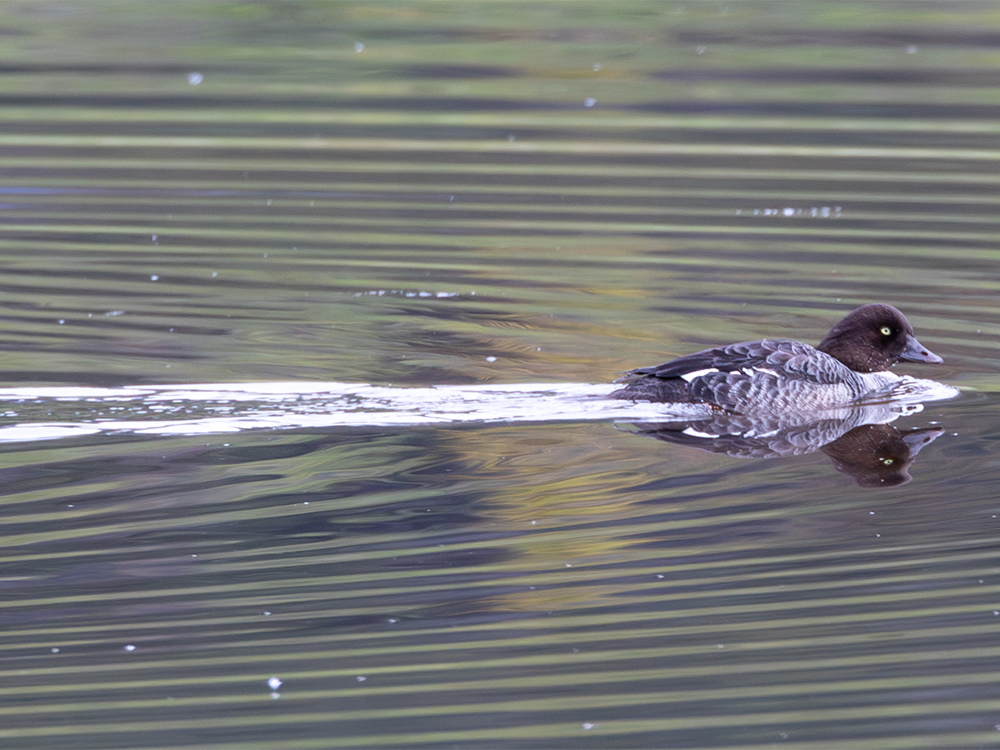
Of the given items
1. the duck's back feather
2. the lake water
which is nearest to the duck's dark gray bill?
the lake water

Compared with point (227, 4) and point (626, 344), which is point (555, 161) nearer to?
point (626, 344)

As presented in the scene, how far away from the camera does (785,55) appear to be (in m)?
15.9

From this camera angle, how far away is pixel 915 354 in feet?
26.9

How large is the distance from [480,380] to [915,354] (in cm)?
220

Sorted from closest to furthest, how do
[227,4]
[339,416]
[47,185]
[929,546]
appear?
[929,546], [339,416], [47,185], [227,4]

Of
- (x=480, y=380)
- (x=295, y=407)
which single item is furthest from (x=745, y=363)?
(x=295, y=407)

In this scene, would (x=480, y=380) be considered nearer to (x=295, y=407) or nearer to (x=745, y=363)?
(x=295, y=407)

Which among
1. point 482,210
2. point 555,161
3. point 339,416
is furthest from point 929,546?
point 555,161

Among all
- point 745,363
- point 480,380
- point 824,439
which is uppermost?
point 745,363

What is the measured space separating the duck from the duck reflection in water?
0.10m

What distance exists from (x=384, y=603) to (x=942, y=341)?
15.2 feet

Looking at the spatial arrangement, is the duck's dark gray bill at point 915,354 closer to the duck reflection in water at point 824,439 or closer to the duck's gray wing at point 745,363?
the duck reflection in water at point 824,439

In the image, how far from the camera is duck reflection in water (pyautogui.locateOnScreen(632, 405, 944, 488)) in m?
7.12

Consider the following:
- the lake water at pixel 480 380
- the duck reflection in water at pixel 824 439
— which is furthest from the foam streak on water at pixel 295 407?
the duck reflection in water at pixel 824 439
